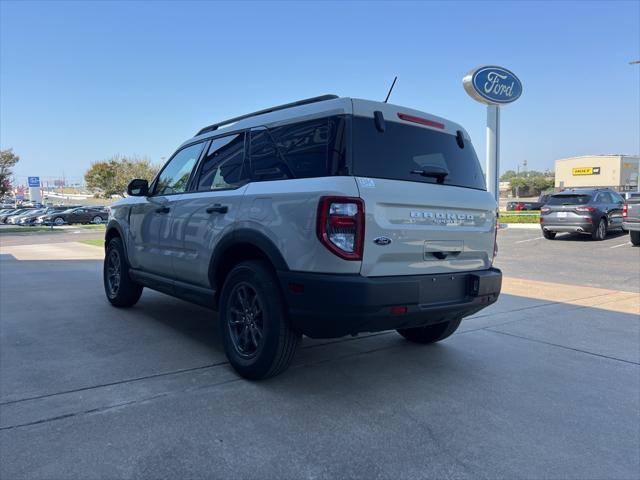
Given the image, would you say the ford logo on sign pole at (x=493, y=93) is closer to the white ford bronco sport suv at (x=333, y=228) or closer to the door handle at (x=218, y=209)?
the white ford bronco sport suv at (x=333, y=228)

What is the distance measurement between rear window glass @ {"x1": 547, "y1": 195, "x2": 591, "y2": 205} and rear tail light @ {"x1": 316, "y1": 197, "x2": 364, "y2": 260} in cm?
1482

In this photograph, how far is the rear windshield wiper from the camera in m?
3.78

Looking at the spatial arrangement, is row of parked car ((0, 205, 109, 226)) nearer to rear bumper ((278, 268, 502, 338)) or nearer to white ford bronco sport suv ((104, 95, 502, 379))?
white ford bronco sport suv ((104, 95, 502, 379))

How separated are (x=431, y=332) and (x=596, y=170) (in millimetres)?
92197

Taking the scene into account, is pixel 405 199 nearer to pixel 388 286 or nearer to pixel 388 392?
pixel 388 286

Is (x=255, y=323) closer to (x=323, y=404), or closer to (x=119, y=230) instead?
(x=323, y=404)

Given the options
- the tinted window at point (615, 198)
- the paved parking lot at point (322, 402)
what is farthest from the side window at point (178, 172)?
the tinted window at point (615, 198)

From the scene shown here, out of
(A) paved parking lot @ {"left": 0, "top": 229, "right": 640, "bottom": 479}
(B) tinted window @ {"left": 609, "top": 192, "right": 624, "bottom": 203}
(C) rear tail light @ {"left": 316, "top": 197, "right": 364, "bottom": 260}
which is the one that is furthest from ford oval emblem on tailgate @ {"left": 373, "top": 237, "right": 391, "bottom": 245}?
(B) tinted window @ {"left": 609, "top": 192, "right": 624, "bottom": 203}

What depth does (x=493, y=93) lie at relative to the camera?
21.1m

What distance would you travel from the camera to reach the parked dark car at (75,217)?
3816 cm

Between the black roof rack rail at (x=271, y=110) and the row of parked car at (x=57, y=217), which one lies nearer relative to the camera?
the black roof rack rail at (x=271, y=110)

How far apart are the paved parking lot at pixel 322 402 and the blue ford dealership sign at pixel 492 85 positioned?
16.2 meters

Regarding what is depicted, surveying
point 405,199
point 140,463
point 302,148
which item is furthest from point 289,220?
point 140,463

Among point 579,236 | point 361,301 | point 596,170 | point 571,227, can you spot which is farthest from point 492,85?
point 596,170
